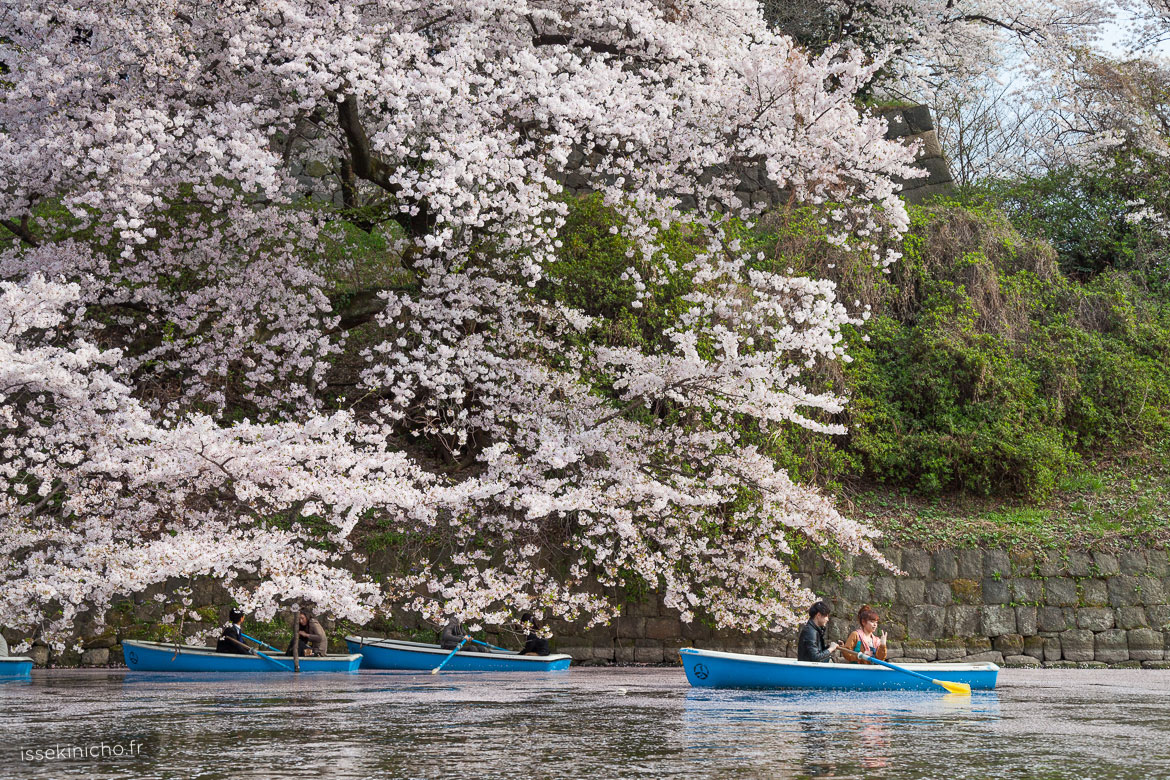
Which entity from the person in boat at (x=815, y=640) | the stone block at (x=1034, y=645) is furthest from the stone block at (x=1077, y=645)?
the person in boat at (x=815, y=640)

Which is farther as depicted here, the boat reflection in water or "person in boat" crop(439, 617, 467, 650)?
"person in boat" crop(439, 617, 467, 650)

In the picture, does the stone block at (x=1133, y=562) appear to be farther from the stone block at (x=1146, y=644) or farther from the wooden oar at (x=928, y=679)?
the wooden oar at (x=928, y=679)

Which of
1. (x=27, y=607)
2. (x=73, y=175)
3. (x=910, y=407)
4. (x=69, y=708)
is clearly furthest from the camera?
(x=910, y=407)

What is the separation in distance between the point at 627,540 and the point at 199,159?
23.3 ft

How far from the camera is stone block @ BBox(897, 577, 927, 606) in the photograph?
1614 cm

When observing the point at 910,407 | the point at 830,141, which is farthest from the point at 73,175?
the point at 910,407

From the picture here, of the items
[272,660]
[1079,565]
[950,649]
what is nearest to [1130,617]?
[1079,565]

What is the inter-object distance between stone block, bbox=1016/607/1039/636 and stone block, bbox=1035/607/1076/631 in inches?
1.7

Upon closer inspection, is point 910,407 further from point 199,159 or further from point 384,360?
point 199,159

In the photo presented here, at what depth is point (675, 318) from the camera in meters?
16.2

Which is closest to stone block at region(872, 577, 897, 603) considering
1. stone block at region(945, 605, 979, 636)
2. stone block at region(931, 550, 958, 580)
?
stone block at region(931, 550, 958, 580)

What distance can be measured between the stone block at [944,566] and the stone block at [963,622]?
0.51m

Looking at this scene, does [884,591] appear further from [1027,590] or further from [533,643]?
[533,643]

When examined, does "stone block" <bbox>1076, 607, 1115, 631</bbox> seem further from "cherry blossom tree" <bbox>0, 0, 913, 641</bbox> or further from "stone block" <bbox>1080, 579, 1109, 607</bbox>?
"cherry blossom tree" <bbox>0, 0, 913, 641</bbox>
